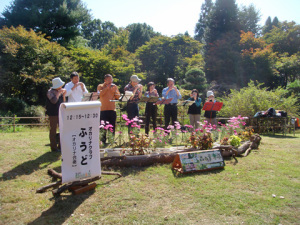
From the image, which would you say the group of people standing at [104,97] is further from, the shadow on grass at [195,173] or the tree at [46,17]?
the tree at [46,17]

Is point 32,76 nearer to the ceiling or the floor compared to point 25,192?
nearer to the ceiling

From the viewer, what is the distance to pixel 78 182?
3.92 metres

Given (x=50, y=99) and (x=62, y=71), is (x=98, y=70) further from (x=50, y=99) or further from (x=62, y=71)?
(x=50, y=99)

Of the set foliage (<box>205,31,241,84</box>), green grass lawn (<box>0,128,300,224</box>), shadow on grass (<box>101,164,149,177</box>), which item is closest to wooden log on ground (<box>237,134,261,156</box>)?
green grass lawn (<box>0,128,300,224</box>)

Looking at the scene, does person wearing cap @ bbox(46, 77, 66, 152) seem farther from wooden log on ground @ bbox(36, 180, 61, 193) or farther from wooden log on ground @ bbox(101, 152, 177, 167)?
wooden log on ground @ bbox(36, 180, 61, 193)

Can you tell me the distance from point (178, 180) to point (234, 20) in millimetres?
34092

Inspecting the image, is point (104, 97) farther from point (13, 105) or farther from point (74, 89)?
point (13, 105)

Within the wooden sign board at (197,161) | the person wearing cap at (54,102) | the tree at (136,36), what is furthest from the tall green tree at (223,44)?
the person wearing cap at (54,102)

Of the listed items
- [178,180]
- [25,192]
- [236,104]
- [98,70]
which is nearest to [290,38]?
[236,104]

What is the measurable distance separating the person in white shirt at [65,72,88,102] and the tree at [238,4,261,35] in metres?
33.4

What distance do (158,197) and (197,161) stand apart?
1494 mm

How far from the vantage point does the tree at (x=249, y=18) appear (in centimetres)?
3410

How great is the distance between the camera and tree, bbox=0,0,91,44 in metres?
21.2

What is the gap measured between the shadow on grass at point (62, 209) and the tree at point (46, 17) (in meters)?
20.2
